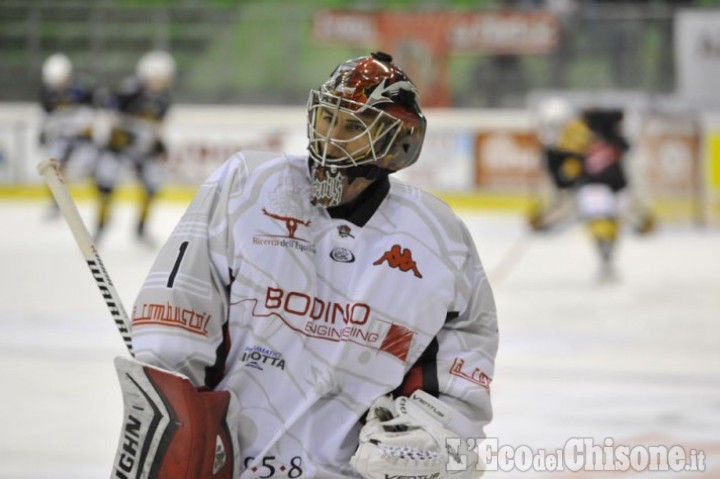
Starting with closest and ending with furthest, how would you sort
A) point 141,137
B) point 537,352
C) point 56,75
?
point 537,352 < point 141,137 < point 56,75

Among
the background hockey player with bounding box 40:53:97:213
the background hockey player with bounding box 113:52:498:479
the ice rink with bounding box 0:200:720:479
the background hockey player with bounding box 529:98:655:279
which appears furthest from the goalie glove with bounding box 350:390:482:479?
the background hockey player with bounding box 40:53:97:213

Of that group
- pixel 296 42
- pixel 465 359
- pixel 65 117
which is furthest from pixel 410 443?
pixel 296 42

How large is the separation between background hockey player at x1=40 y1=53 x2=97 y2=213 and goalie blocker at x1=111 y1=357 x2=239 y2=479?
34.7 ft

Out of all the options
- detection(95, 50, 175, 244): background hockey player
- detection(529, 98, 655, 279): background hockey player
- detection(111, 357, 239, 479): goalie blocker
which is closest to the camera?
detection(111, 357, 239, 479): goalie blocker

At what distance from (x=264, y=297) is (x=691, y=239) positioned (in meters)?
9.60

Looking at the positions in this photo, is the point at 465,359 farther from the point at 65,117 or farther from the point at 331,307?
the point at 65,117

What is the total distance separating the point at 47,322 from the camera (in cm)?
654

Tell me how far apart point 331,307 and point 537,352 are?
392cm

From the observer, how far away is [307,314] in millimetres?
2062

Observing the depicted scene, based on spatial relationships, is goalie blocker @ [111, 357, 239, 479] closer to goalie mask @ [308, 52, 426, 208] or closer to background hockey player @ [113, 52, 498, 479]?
background hockey player @ [113, 52, 498, 479]

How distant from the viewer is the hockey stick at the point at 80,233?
2.09 metres

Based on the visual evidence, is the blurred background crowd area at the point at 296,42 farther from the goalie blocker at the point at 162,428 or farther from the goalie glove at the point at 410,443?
the goalie blocker at the point at 162,428

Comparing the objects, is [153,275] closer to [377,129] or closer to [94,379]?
[377,129]

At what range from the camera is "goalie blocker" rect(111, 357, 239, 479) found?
188 cm
